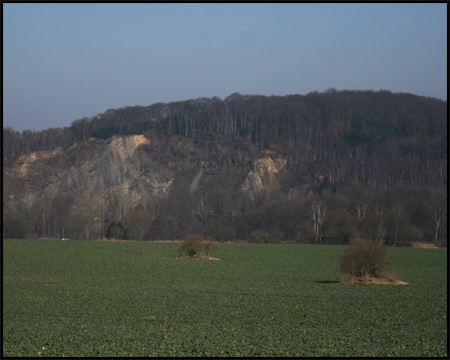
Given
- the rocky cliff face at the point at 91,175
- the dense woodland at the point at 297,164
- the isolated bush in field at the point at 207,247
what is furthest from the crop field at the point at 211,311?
the rocky cliff face at the point at 91,175

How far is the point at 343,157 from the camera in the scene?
128000 millimetres

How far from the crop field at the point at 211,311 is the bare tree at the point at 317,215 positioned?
1275 inches

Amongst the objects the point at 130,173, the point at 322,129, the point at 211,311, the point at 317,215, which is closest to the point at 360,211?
the point at 317,215

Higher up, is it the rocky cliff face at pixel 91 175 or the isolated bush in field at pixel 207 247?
the rocky cliff face at pixel 91 175

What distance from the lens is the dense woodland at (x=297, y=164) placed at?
8312 cm

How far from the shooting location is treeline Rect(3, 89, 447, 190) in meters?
123

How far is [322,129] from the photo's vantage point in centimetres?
14312

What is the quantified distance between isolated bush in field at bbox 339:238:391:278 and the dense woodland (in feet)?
144

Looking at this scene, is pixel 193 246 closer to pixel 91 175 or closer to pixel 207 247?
pixel 207 247

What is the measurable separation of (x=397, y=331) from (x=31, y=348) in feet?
34.0

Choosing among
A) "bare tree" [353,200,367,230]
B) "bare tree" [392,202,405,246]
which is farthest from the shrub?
"bare tree" [353,200,367,230]

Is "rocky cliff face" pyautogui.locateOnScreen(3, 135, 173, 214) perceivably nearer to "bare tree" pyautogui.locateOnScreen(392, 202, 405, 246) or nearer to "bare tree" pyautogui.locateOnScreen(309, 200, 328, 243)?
"bare tree" pyautogui.locateOnScreen(309, 200, 328, 243)

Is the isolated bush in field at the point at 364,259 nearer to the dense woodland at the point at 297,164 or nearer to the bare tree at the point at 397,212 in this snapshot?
the dense woodland at the point at 297,164

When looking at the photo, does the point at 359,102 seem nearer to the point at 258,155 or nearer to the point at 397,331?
the point at 258,155
